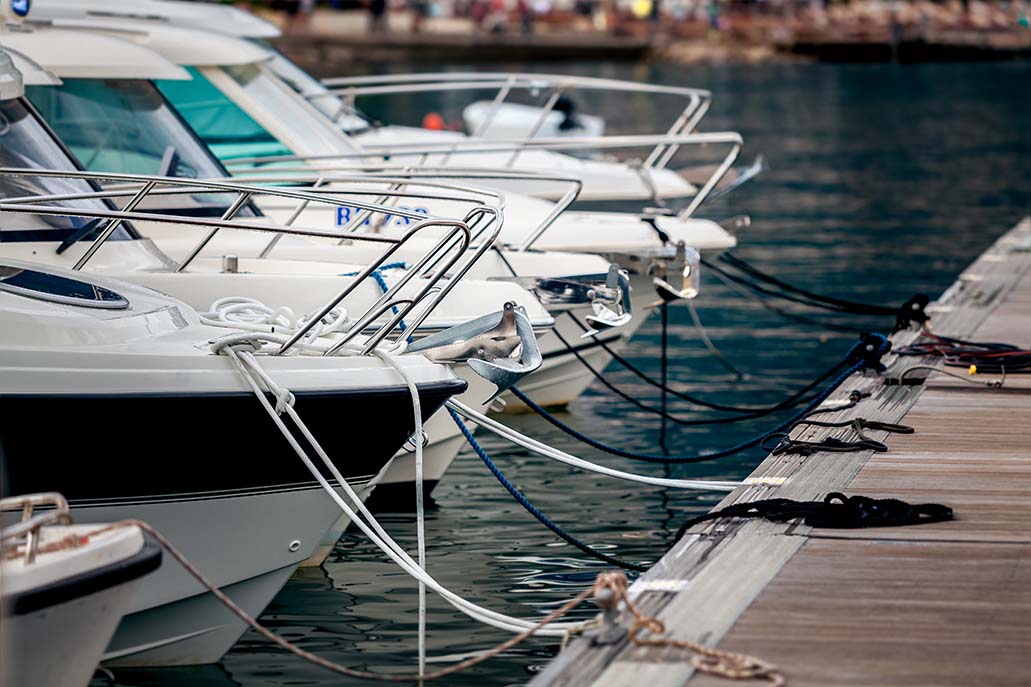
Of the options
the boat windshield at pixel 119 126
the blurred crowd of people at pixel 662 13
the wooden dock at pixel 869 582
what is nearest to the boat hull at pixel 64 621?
the wooden dock at pixel 869 582

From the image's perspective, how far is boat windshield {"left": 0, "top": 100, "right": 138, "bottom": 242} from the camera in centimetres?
718

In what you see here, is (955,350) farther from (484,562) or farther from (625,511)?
(484,562)

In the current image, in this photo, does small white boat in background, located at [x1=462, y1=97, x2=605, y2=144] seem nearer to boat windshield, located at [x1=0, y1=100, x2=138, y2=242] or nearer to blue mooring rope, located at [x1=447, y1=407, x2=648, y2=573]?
boat windshield, located at [x1=0, y1=100, x2=138, y2=242]

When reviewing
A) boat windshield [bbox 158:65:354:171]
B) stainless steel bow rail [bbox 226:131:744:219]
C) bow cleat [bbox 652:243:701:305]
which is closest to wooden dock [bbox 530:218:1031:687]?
→ bow cleat [bbox 652:243:701:305]

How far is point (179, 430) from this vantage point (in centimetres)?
578

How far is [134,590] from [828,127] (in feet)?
110

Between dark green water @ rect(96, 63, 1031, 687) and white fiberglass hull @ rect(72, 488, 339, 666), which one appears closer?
white fiberglass hull @ rect(72, 488, 339, 666)

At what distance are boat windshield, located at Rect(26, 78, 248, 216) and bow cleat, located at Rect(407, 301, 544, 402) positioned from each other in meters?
3.16

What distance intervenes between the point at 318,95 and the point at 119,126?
3452mm

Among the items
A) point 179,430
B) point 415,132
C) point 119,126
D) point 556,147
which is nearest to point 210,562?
point 179,430

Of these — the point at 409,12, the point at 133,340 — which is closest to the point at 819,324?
the point at 133,340

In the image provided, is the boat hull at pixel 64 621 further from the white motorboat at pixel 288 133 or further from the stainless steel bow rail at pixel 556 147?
the white motorboat at pixel 288 133

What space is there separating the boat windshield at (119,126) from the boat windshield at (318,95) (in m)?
2.93

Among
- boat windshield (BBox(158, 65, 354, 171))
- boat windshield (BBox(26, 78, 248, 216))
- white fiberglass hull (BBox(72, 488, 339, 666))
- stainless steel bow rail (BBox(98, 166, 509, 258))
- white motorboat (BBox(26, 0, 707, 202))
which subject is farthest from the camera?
white motorboat (BBox(26, 0, 707, 202))
